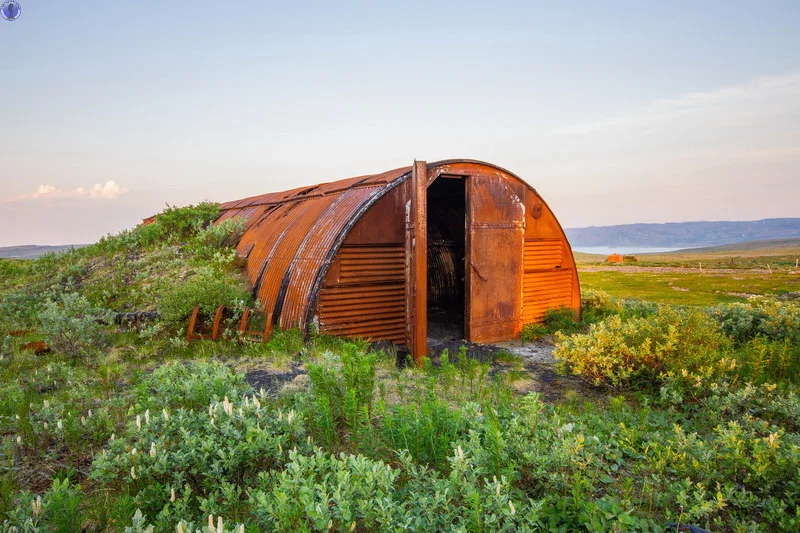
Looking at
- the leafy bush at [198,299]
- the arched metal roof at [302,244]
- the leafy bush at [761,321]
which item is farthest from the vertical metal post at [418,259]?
the leafy bush at [761,321]

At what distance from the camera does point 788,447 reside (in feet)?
15.1

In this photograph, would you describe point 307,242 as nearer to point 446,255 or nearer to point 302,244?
point 302,244

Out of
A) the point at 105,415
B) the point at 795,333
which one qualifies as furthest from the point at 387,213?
the point at 795,333

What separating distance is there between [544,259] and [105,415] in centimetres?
1019

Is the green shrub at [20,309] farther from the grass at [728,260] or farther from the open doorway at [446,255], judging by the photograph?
the grass at [728,260]

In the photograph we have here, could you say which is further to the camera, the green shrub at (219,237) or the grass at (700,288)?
the grass at (700,288)

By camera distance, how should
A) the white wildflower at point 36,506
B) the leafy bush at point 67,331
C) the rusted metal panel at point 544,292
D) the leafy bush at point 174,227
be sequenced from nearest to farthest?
the white wildflower at point 36,506 < the leafy bush at point 67,331 < the rusted metal panel at point 544,292 < the leafy bush at point 174,227

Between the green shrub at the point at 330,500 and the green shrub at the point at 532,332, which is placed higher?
the green shrub at the point at 330,500

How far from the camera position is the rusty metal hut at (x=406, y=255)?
29.7ft

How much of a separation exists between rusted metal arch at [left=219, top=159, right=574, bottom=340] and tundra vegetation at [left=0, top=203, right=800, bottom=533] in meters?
0.73

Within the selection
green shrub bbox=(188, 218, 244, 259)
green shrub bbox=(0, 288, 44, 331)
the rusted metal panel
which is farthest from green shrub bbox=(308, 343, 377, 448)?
green shrub bbox=(188, 218, 244, 259)

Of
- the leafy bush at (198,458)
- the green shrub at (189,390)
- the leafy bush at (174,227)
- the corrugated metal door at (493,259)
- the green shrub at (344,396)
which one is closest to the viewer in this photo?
the leafy bush at (198,458)

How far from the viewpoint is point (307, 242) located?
9984 mm

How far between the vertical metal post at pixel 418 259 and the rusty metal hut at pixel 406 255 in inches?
0.7
